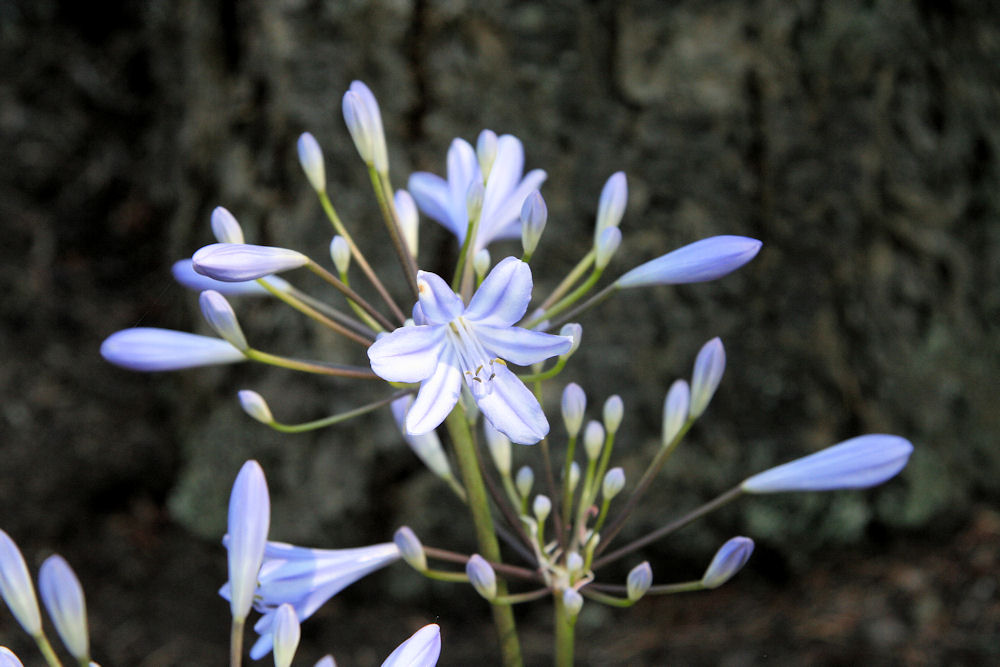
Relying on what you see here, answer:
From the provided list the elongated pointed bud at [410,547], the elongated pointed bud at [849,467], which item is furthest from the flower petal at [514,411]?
the elongated pointed bud at [849,467]

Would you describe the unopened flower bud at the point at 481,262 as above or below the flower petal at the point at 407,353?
above

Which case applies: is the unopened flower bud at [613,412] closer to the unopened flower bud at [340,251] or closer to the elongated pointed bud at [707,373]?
the elongated pointed bud at [707,373]

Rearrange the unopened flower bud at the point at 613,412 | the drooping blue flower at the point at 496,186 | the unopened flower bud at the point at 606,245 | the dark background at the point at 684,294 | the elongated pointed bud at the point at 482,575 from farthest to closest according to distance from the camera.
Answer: the dark background at the point at 684,294
the drooping blue flower at the point at 496,186
the unopened flower bud at the point at 613,412
the unopened flower bud at the point at 606,245
the elongated pointed bud at the point at 482,575

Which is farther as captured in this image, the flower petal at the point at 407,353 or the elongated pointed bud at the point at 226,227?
the elongated pointed bud at the point at 226,227

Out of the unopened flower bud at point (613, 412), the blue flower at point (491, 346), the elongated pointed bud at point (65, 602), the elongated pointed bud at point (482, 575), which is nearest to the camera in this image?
the elongated pointed bud at point (65, 602)

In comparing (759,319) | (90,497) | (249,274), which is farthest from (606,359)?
(90,497)

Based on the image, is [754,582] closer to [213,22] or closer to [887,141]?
[887,141]

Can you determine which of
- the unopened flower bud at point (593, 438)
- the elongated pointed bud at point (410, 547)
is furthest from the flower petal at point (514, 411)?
the unopened flower bud at point (593, 438)
